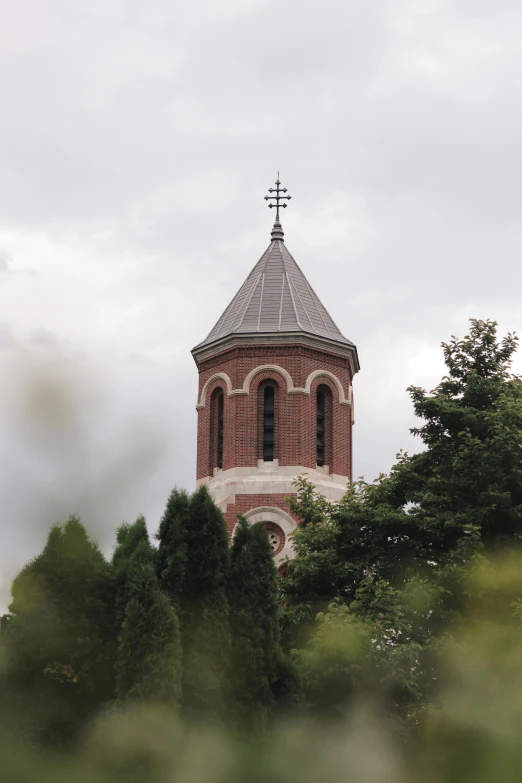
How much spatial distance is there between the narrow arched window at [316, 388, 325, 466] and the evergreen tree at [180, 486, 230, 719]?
17.1 metres

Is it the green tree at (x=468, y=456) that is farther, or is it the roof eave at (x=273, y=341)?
the roof eave at (x=273, y=341)

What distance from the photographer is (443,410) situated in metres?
18.9

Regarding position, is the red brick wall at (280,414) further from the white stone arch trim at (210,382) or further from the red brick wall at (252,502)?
the red brick wall at (252,502)

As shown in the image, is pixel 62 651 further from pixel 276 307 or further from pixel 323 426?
pixel 276 307

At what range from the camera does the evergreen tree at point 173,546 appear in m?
11.8

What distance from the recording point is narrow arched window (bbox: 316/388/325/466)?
29797 millimetres

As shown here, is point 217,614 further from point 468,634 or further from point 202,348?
point 202,348

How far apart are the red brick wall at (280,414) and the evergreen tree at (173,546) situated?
54.3 feet

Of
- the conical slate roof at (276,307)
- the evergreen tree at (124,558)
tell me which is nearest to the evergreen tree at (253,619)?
the evergreen tree at (124,558)

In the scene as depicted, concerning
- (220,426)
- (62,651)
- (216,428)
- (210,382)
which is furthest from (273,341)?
(62,651)

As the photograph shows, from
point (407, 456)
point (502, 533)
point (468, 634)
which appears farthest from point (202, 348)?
point (468, 634)

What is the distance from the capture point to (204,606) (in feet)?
37.8

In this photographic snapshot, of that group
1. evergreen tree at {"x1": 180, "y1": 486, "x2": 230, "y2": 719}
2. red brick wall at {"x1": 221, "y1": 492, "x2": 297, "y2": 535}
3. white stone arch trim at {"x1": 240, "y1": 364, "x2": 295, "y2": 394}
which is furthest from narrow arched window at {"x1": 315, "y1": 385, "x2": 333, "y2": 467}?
evergreen tree at {"x1": 180, "y1": 486, "x2": 230, "y2": 719}

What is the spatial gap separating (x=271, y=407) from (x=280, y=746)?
25972 millimetres
